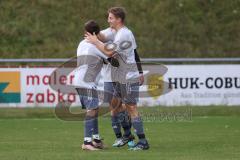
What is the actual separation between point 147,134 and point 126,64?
351 centimetres

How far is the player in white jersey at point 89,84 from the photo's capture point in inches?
484

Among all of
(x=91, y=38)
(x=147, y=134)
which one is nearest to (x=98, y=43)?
(x=91, y=38)

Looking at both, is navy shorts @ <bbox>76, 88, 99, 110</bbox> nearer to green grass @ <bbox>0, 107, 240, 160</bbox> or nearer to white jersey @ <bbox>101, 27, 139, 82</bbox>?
white jersey @ <bbox>101, 27, 139, 82</bbox>

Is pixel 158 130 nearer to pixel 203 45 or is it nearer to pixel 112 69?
pixel 112 69

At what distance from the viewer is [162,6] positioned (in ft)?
103

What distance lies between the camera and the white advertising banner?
867 inches

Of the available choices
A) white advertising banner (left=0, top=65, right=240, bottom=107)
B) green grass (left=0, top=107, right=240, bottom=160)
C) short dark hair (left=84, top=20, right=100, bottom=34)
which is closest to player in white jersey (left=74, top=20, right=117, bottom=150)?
short dark hair (left=84, top=20, right=100, bottom=34)

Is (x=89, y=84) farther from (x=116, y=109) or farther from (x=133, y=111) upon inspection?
(x=133, y=111)

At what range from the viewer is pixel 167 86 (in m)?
22.2

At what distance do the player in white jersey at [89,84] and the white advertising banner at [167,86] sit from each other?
9.43 meters

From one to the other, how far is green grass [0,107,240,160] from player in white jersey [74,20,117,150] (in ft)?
0.96

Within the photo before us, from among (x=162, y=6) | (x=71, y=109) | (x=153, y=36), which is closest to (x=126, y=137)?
(x=71, y=109)

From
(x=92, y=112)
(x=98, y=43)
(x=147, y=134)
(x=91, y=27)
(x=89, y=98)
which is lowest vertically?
(x=147, y=134)

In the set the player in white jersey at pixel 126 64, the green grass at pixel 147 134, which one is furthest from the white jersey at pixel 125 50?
the green grass at pixel 147 134
